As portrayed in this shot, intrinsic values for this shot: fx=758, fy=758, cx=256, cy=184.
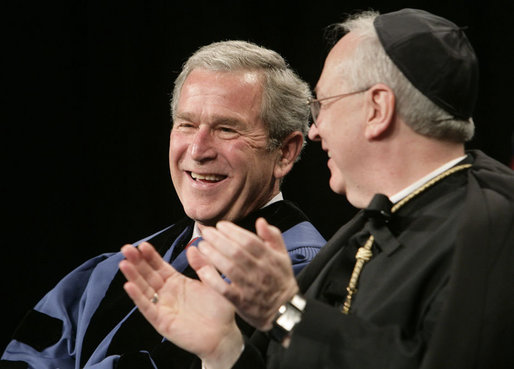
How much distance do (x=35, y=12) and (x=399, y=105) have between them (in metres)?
2.62

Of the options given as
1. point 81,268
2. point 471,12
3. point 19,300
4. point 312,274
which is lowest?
point 19,300

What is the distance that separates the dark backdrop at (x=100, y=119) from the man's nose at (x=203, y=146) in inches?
49.6

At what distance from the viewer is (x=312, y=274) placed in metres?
2.18

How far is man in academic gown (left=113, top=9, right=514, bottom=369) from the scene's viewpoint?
1.68m

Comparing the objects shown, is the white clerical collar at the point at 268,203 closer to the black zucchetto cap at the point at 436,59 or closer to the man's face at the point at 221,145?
→ the man's face at the point at 221,145

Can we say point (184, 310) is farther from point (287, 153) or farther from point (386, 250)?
point (287, 153)

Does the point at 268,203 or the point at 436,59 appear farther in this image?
the point at 268,203

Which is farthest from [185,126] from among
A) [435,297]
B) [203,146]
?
[435,297]

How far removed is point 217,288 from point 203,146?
1096 mm

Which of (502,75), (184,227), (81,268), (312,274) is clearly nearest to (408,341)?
(312,274)

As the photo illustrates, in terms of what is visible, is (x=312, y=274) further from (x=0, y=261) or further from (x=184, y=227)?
(x=0, y=261)

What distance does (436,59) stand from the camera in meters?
1.96

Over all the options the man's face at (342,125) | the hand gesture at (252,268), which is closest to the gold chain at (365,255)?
the man's face at (342,125)

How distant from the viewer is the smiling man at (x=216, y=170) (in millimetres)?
2754
